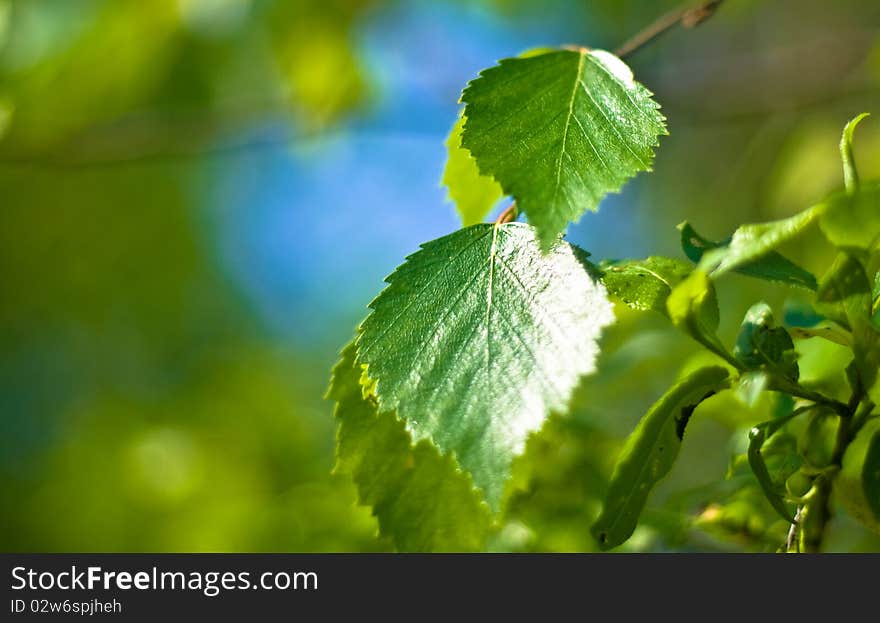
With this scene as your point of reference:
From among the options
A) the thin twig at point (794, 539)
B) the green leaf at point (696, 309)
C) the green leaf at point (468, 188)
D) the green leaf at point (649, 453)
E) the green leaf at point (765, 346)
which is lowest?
the thin twig at point (794, 539)

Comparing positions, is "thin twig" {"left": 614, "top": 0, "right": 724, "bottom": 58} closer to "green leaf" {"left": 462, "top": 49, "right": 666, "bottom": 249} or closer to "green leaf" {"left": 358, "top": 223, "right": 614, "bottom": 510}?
"green leaf" {"left": 462, "top": 49, "right": 666, "bottom": 249}

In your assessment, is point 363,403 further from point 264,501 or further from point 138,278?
point 138,278

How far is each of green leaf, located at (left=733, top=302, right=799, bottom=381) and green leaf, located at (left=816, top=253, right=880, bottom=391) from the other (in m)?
0.04

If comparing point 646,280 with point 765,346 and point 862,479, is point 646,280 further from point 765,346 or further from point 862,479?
point 862,479

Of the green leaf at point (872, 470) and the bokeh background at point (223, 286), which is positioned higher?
the bokeh background at point (223, 286)

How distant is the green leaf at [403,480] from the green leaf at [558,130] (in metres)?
0.20

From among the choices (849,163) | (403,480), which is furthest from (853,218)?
(403,480)

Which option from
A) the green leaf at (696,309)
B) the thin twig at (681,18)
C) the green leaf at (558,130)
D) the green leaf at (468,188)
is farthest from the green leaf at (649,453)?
the thin twig at (681,18)

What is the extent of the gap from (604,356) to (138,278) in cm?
334

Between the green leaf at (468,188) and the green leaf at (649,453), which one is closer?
the green leaf at (649,453)

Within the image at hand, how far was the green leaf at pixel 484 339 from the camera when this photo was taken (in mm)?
570

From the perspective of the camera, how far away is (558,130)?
68 cm

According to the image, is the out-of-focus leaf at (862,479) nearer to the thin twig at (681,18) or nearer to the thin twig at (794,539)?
the thin twig at (794,539)

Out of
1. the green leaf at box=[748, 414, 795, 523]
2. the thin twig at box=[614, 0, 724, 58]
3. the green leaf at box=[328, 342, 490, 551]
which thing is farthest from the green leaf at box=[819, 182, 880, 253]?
the thin twig at box=[614, 0, 724, 58]
